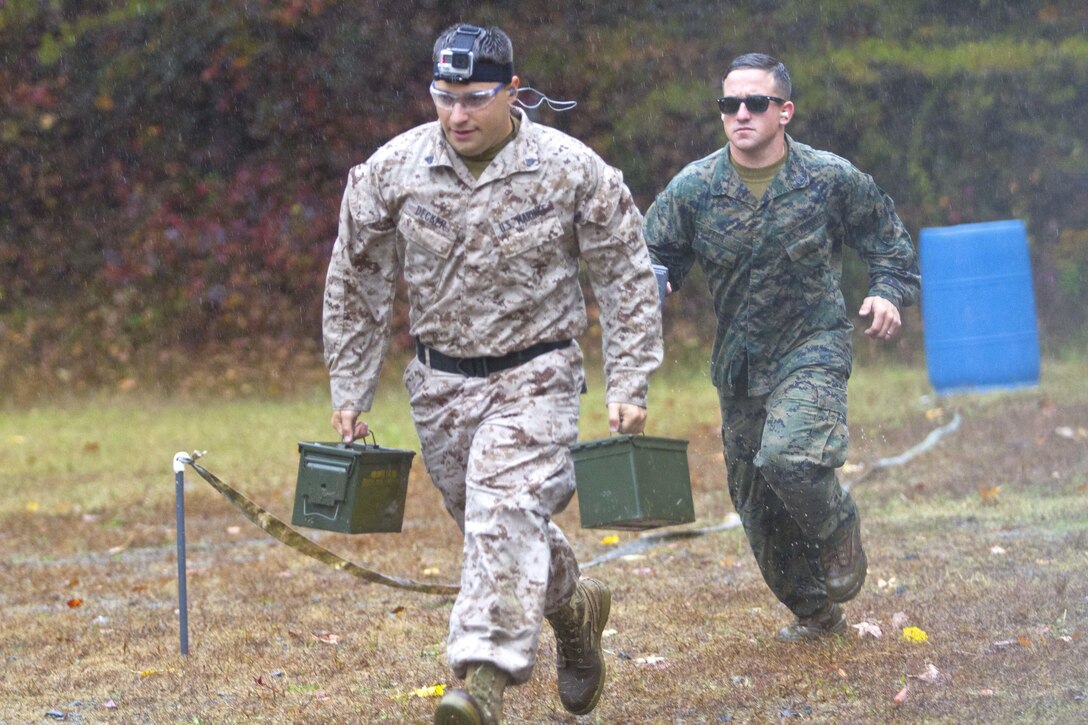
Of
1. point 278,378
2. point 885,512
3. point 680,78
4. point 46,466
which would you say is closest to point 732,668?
point 885,512

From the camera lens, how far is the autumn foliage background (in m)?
17.4

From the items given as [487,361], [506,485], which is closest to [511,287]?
[487,361]

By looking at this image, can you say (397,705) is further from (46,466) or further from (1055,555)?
(46,466)

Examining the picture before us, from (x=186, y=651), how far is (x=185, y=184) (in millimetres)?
13335

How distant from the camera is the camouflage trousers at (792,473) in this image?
5.04 metres

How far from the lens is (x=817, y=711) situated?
4559 millimetres

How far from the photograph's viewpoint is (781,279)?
5.27 meters

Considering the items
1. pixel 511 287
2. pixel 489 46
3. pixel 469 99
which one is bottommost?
pixel 511 287

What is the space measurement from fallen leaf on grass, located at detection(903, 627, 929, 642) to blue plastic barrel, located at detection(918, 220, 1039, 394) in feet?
25.6

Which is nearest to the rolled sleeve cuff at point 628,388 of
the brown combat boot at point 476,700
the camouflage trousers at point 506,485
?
the camouflage trousers at point 506,485

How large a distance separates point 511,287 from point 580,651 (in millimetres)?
1080

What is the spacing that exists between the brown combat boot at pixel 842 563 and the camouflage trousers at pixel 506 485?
117 centimetres

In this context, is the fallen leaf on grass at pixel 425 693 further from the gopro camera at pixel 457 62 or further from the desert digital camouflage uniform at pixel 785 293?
the gopro camera at pixel 457 62

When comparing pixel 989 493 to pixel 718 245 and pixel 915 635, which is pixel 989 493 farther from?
pixel 718 245
